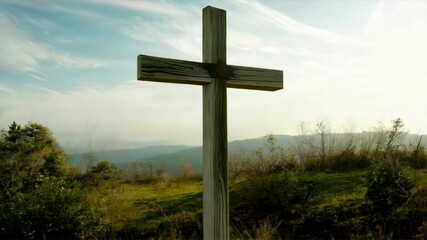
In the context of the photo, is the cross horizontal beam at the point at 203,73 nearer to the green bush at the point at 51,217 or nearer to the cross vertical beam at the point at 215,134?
the cross vertical beam at the point at 215,134

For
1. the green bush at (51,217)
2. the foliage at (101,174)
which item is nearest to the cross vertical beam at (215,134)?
the green bush at (51,217)

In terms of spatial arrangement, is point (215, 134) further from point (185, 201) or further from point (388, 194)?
point (185, 201)

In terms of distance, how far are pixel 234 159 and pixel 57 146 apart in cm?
380

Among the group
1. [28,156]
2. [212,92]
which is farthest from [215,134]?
[28,156]

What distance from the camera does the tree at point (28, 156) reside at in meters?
7.38

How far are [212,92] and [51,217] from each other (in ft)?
13.7

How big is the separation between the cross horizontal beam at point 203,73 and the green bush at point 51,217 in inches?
156

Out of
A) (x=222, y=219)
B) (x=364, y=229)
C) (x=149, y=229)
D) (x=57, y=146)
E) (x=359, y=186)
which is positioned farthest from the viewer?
(x=57, y=146)

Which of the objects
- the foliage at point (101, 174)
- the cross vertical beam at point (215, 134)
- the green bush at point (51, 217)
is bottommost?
the green bush at point (51, 217)

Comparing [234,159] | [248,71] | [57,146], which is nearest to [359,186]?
[234,159]

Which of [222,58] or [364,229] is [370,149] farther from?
[222,58]

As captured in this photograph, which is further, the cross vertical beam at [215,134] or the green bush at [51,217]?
the green bush at [51,217]

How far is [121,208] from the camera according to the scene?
6.40 metres

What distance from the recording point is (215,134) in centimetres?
218
